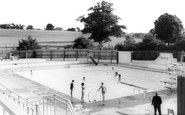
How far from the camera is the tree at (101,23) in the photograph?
169 feet

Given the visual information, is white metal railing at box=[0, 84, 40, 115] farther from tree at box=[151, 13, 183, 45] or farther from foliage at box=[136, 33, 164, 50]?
tree at box=[151, 13, 183, 45]

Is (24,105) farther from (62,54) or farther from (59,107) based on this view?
(62,54)

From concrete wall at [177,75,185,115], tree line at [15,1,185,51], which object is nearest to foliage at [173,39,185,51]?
tree line at [15,1,185,51]

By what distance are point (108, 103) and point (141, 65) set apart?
2368cm

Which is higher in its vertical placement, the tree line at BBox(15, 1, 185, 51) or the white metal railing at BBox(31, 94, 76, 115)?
the tree line at BBox(15, 1, 185, 51)

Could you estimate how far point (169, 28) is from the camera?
184 ft

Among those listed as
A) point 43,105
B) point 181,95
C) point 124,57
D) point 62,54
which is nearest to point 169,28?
point 124,57

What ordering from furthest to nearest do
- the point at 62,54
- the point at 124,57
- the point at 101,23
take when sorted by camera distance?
1. the point at 101,23
2. the point at 62,54
3. the point at 124,57

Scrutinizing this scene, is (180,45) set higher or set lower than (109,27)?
lower

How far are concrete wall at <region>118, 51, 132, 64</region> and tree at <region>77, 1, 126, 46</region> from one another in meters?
10.6

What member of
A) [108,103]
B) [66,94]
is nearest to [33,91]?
[66,94]

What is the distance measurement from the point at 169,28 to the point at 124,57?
66.1ft

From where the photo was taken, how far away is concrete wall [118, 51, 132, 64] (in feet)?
136

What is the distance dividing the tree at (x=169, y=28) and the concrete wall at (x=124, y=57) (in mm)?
18901
